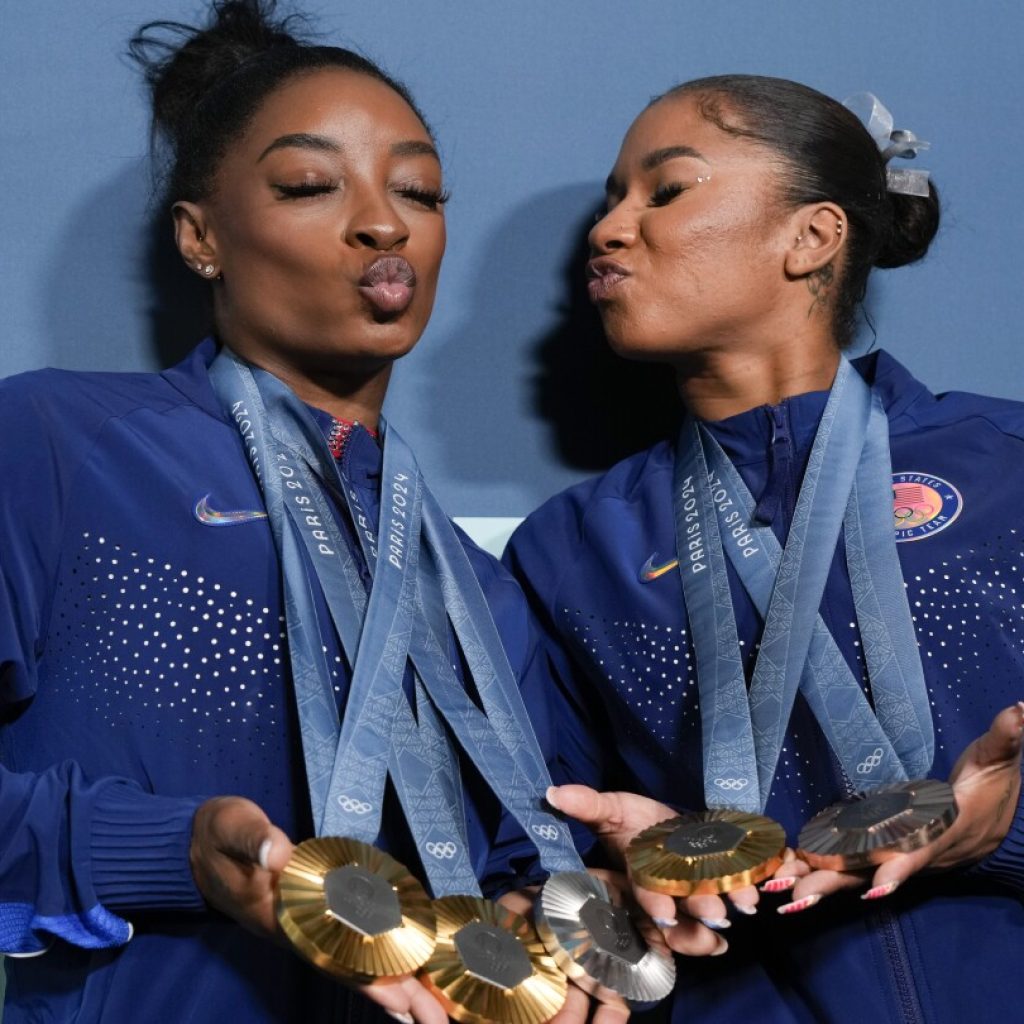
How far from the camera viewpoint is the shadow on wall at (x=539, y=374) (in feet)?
7.30

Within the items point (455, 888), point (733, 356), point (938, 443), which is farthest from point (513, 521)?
point (455, 888)

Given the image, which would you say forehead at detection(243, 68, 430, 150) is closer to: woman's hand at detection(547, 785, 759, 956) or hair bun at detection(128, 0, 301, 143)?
hair bun at detection(128, 0, 301, 143)

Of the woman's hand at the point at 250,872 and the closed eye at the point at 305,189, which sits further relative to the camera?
the closed eye at the point at 305,189

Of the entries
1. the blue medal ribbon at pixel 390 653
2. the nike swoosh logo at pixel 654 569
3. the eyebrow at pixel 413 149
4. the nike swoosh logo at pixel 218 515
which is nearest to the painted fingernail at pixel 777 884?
the blue medal ribbon at pixel 390 653

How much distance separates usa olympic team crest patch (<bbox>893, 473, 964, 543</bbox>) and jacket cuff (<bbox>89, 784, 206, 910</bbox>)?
32.3 inches

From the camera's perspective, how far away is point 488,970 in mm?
1403

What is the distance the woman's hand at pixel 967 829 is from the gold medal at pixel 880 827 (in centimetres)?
1

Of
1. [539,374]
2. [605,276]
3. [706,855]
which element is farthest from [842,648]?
[539,374]

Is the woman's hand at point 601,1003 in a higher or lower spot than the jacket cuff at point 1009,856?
lower

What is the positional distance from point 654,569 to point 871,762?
36cm

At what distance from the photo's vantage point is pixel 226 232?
1.85 metres

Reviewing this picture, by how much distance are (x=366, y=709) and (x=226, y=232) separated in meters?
0.57

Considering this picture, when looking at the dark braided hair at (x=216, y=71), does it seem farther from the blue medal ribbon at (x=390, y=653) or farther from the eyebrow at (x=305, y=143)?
the blue medal ribbon at (x=390, y=653)

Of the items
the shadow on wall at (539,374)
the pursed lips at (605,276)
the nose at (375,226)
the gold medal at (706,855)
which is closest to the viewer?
the gold medal at (706,855)
